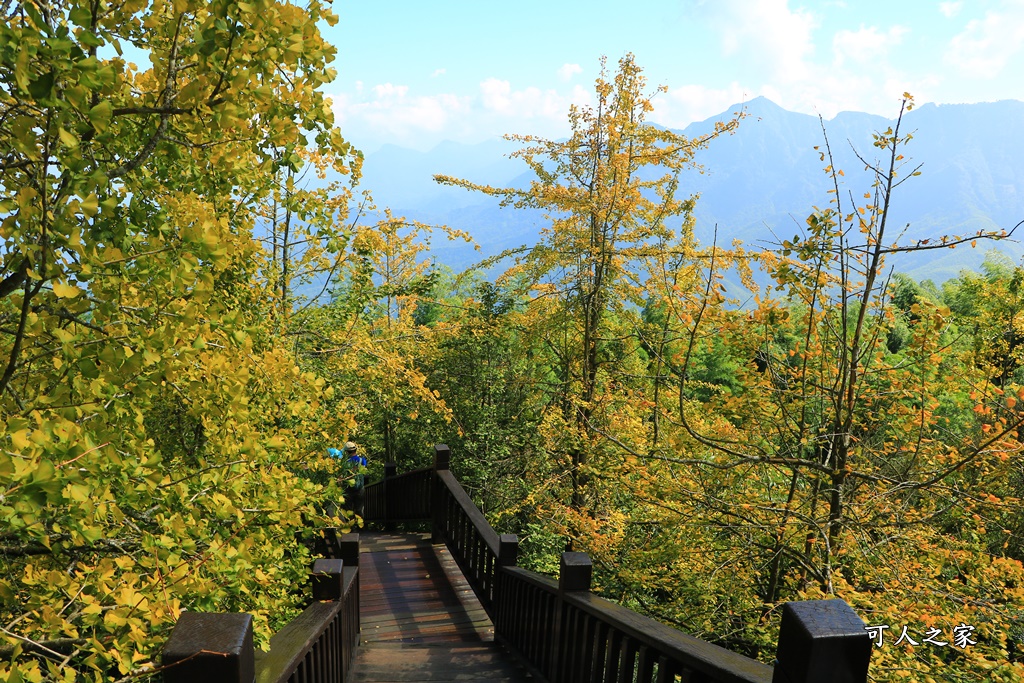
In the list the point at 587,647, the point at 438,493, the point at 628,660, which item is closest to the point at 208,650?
the point at 628,660

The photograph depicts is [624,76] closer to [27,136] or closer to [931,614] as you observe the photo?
[931,614]

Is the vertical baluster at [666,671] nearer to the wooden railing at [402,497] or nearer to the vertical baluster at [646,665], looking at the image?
the vertical baluster at [646,665]

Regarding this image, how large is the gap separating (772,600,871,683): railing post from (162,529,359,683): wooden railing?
1327mm

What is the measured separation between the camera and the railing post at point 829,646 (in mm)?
1337

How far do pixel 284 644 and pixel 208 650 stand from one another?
102 centimetres

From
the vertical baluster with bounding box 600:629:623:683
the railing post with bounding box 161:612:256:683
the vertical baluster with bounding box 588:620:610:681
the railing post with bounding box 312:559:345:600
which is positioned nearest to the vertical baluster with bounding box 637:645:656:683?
the vertical baluster with bounding box 600:629:623:683

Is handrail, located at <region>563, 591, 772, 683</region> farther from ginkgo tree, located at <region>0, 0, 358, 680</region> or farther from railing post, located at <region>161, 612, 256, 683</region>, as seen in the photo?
ginkgo tree, located at <region>0, 0, 358, 680</region>

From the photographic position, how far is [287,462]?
4.07m

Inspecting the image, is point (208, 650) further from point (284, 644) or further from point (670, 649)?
point (670, 649)

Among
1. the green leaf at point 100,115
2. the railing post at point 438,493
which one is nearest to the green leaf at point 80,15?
the green leaf at point 100,115

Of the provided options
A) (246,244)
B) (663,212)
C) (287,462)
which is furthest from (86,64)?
(663,212)

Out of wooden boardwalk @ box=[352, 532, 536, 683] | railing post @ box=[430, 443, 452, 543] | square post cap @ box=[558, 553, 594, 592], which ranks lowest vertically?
wooden boardwalk @ box=[352, 532, 536, 683]

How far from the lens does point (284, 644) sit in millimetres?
2291

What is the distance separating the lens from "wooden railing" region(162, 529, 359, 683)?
141 centimetres
